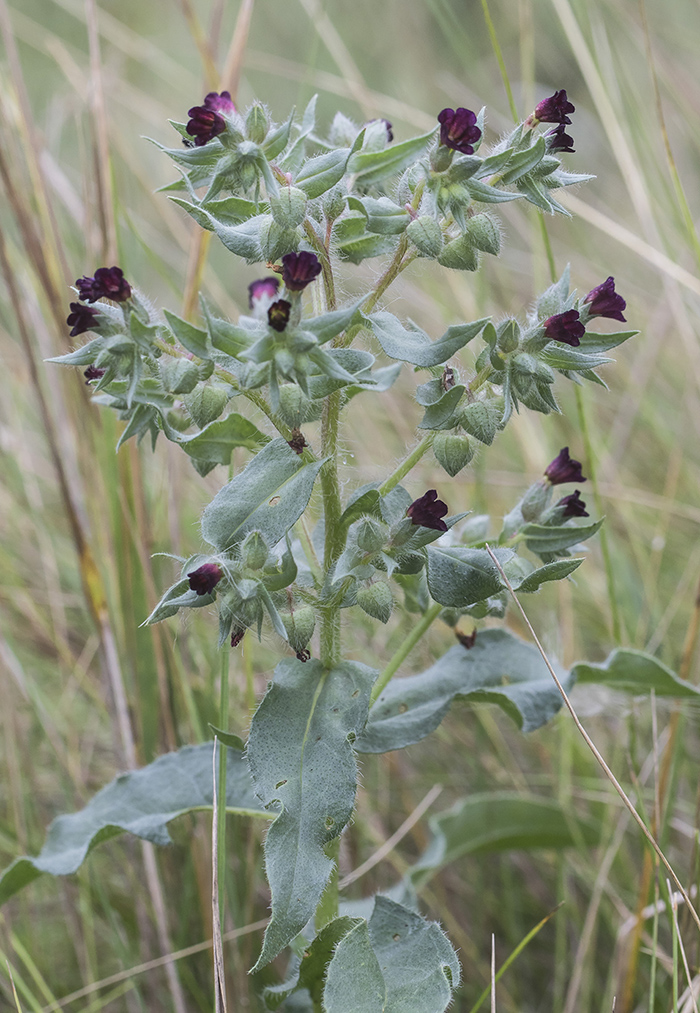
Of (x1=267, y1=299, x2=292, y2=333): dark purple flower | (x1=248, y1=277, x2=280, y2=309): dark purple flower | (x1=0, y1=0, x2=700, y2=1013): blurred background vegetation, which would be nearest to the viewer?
(x1=267, y1=299, x2=292, y2=333): dark purple flower

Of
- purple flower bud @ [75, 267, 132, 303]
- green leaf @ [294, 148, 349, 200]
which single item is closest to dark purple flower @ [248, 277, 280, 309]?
green leaf @ [294, 148, 349, 200]

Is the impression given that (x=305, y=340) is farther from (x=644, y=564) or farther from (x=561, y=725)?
(x=644, y=564)

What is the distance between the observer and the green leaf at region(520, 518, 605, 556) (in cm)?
185

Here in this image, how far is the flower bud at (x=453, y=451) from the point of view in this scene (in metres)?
1.68

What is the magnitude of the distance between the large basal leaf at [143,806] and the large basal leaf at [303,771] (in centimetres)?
32

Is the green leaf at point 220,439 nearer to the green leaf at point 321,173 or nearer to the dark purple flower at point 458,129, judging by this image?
the green leaf at point 321,173

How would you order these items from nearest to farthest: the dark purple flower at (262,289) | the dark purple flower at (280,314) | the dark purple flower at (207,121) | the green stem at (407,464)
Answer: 1. the dark purple flower at (280,314)
2. the dark purple flower at (207,121)
3. the green stem at (407,464)
4. the dark purple flower at (262,289)

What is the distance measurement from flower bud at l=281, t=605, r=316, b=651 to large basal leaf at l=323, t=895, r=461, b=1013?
1.76 feet

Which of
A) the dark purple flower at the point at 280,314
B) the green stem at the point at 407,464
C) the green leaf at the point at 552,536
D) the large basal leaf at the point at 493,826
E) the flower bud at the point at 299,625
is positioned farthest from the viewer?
the large basal leaf at the point at 493,826

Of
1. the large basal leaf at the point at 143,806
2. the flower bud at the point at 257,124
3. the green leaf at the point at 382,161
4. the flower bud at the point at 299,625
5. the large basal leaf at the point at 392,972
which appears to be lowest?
the large basal leaf at the point at 392,972

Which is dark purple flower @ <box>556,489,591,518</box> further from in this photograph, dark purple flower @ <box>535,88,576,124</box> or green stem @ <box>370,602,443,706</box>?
dark purple flower @ <box>535,88,576,124</box>

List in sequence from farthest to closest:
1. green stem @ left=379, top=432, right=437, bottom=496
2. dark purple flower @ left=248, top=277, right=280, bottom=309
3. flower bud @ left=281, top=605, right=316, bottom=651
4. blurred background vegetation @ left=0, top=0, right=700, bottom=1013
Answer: blurred background vegetation @ left=0, top=0, right=700, bottom=1013 < dark purple flower @ left=248, top=277, right=280, bottom=309 < green stem @ left=379, top=432, right=437, bottom=496 < flower bud @ left=281, top=605, right=316, bottom=651

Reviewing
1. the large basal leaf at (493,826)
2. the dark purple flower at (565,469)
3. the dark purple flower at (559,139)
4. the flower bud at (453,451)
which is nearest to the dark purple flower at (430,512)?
the flower bud at (453,451)

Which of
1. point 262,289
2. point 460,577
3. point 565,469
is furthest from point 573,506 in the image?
point 262,289
